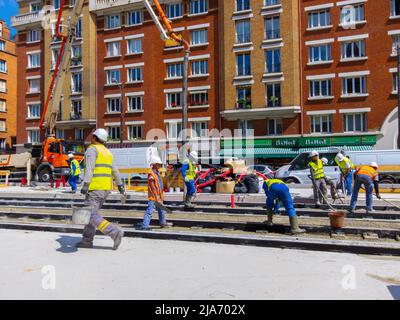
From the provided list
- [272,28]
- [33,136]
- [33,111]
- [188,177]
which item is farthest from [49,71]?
[188,177]

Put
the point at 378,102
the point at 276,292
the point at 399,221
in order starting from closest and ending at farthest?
the point at 276,292 < the point at 399,221 < the point at 378,102

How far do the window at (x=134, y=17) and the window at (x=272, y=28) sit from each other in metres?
12.9

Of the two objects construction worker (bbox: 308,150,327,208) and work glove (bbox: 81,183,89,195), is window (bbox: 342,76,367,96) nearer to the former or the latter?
construction worker (bbox: 308,150,327,208)

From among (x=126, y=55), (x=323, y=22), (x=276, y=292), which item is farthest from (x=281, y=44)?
(x=276, y=292)

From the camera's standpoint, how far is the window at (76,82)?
43.3 metres

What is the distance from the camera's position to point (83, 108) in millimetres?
42656

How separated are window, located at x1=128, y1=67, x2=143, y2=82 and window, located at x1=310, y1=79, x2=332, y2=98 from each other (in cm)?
1632

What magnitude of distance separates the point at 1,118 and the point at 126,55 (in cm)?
2253

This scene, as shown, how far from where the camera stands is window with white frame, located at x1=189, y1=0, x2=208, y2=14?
38.5 meters

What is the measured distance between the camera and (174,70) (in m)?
39.6

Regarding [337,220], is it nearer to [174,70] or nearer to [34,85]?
[174,70]

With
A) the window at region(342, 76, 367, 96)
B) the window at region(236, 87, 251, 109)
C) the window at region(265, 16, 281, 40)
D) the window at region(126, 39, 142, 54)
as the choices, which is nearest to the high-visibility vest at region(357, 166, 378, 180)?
the window at region(342, 76, 367, 96)

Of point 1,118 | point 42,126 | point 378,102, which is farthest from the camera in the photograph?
point 1,118
